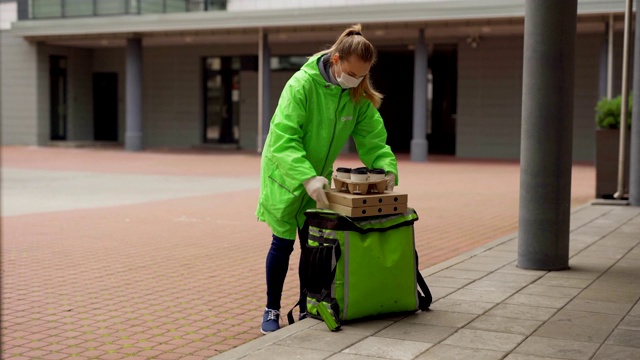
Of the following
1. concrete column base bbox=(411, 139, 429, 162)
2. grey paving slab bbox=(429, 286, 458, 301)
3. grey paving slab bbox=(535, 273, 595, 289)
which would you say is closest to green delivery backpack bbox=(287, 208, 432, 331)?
grey paving slab bbox=(429, 286, 458, 301)

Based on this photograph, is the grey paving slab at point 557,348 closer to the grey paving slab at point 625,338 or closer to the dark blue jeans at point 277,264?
the grey paving slab at point 625,338

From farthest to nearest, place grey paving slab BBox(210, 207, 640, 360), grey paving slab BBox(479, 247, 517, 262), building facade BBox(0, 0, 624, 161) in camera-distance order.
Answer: building facade BBox(0, 0, 624, 161), grey paving slab BBox(479, 247, 517, 262), grey paving slab BBox(210, 207, 640, 360)

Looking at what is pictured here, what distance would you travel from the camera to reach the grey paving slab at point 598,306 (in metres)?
4.79

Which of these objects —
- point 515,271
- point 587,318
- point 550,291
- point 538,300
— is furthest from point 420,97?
point 587,318

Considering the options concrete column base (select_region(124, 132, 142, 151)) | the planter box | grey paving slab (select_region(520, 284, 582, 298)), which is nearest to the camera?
grey paving slab (select_region(520, 284, 582, 298))

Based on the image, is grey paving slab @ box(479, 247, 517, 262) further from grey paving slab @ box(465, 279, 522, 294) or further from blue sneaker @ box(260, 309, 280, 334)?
blue sneaker @ box(260, 309, 280, 334)

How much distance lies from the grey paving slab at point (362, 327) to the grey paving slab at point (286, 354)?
0.41m

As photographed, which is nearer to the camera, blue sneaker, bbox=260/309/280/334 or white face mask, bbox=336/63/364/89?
white face mask, bbox=336/63/364/89

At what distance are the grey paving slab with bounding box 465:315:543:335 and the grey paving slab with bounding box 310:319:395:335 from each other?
445mm

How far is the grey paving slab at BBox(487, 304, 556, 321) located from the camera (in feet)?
15.1

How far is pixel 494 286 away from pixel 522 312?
0.82 metres

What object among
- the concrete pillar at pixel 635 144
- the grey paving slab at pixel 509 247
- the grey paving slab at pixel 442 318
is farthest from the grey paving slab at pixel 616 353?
the concrete pillar at pixel 635 144

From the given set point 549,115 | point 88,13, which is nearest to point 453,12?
point 88,13

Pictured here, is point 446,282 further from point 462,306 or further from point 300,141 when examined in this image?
point 300,141
